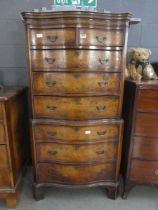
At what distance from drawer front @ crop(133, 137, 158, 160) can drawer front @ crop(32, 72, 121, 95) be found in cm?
52

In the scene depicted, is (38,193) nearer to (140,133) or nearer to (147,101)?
(140,133)

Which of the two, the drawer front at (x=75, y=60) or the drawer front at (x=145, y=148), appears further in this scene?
the drawer front at (x=145, y=148)

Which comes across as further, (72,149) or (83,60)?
(72,149)

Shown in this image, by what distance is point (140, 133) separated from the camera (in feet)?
4.78

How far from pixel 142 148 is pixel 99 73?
2.41ft

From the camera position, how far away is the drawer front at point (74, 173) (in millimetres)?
1494

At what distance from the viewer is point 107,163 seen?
1.52 meters

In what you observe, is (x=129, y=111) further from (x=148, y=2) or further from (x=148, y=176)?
(x=148, y=2)

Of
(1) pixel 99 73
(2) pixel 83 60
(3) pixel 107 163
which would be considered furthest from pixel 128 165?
(2) pixel 83 60

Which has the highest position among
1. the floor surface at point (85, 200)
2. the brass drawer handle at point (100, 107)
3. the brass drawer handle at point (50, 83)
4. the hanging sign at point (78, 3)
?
the hanging sign at point (78, 3)

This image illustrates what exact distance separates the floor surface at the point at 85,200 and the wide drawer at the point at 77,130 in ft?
2.04

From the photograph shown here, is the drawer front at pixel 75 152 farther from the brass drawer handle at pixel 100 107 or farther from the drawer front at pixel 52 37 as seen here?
the drawer front at pixel 52 37

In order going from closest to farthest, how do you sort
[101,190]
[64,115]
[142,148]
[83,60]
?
[83,60] → [64,115] → [142,148] → [101,190]

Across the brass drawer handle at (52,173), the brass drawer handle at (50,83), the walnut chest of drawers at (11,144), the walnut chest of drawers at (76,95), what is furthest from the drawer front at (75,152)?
the brass drawer handle at (50,83)
